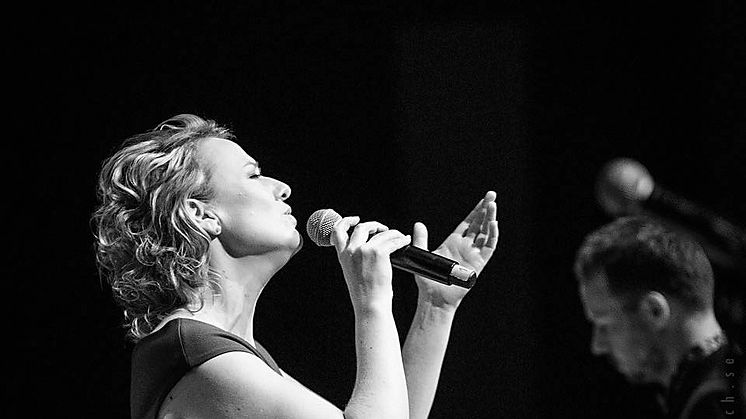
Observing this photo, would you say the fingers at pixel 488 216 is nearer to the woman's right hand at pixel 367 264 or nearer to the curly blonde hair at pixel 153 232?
the woman's right hand at pixel 367 264

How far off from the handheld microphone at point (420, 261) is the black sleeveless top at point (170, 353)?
0.29 m

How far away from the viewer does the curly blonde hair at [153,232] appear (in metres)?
1.90

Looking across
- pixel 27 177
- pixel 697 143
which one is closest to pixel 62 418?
pixel 27 177

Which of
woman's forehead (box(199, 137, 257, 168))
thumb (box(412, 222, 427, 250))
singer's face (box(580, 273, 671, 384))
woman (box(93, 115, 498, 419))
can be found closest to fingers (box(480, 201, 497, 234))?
woman (box(93, 115, 498, 419))

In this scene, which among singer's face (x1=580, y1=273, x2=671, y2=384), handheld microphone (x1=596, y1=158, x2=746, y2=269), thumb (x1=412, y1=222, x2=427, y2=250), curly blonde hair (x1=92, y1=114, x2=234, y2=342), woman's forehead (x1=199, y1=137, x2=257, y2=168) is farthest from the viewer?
thumb (x1=412, y1=222, x2=427, y2=250)

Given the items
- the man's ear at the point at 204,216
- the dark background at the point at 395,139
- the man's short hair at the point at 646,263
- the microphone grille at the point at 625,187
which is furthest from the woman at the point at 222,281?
the dark background at the point at 395,139

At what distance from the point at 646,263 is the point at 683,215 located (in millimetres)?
876

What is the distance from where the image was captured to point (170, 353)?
67.7 inches

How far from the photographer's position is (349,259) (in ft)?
5.96

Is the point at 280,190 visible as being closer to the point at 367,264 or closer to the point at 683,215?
the point at 367,264

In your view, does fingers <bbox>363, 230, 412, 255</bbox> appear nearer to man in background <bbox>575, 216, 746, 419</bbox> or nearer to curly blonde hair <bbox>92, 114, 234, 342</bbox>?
curly blonde hair <bbox>92, 114, 234, 342</bbox>

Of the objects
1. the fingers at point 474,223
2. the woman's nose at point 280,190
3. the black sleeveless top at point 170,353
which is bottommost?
the black sleeveless top at point 170,353

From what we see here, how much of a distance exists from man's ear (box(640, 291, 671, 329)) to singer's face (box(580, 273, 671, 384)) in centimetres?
1

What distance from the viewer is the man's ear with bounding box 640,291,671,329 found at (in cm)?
185
